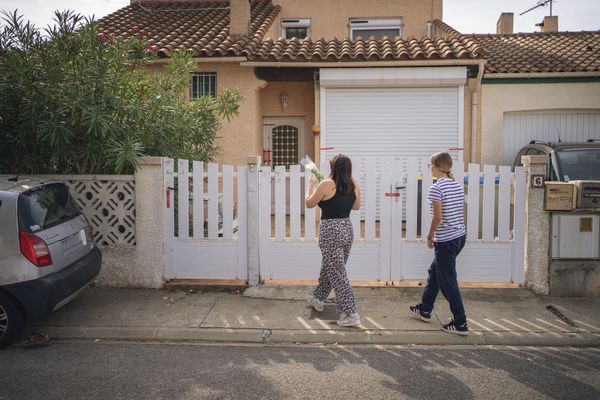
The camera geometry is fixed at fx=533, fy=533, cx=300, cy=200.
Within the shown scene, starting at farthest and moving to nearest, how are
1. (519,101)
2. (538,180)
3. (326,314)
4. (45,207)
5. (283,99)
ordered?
(283,99), (519,101), (538,180), (326,314), (45,207)

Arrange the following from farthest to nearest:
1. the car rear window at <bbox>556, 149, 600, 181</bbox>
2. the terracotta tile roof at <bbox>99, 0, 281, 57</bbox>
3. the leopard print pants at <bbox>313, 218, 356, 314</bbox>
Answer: the terracotta tile roof at <bbox>99, 0, 281, 57</bbox> < the car rear window at <bbox>556, 149, 600, 181</bbox> < the leopard print pants at <bbox>313, 218, 356, 314</bbox>

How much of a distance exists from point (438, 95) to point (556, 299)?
6.22 meters

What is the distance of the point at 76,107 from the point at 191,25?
864 cm

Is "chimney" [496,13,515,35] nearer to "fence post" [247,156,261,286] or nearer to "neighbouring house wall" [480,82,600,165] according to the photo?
"neighbouring house wall" [480,82,600,165]

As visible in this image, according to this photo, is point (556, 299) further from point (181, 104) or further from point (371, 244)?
point (181, 104)

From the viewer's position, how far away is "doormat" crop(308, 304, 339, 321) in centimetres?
581

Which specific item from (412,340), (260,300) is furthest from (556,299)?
(260,300)

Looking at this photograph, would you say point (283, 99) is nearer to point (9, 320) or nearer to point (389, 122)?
point (389, 122)

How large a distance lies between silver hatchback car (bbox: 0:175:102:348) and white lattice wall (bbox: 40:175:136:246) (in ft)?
4.56

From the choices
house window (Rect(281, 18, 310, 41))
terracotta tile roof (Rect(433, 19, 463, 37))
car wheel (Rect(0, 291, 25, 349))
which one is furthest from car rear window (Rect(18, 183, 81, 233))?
house window (Rect(281, 18, 310, 41))

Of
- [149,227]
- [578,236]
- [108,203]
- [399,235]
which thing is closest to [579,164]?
[578,236]

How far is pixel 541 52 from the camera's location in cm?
1324

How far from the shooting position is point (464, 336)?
5.32 meters

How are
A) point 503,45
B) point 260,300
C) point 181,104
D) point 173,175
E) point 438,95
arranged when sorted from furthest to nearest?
point 503,45 < point 438,95 < point 181,104 < point 173,175 < point 260,300
